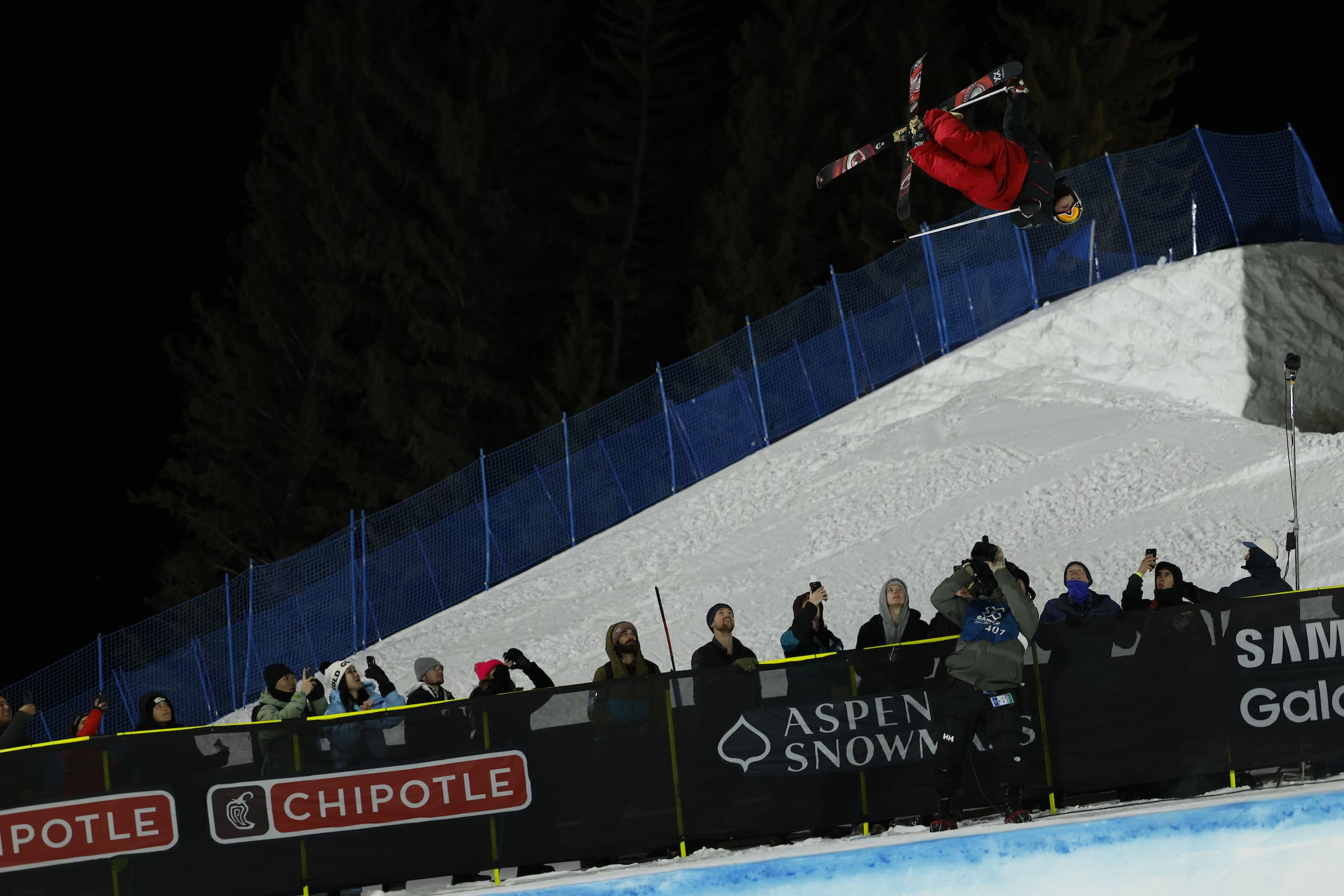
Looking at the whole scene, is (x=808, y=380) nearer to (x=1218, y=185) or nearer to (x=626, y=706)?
(x=1218, y=185)

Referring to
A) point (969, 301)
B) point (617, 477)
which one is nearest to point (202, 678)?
point (617, 477)

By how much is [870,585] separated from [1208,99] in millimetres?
37290

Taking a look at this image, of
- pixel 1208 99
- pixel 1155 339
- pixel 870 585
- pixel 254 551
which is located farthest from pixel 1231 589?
pixel 1208 99

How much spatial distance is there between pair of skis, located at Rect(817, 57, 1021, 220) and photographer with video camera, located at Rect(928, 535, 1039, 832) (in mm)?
2766

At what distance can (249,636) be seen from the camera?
2058 cm

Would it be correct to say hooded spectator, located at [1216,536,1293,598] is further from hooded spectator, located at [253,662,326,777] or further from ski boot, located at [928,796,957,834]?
hooded spectator, located at [253,662,326,777]

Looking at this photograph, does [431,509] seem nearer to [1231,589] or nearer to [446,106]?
[1231,589]

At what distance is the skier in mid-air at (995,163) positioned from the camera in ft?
31.3

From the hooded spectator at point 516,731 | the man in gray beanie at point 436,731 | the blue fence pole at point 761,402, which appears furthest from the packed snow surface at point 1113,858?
the blue fence pole at point 761,402

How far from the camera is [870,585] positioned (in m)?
18.5

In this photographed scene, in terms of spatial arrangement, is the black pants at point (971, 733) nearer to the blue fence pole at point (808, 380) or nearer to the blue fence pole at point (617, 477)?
the blue fence pole at point (617, 477)

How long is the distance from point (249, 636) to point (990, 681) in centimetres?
1472

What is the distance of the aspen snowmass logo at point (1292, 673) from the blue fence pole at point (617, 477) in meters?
14.8

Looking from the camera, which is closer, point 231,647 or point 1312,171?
point 231,647
